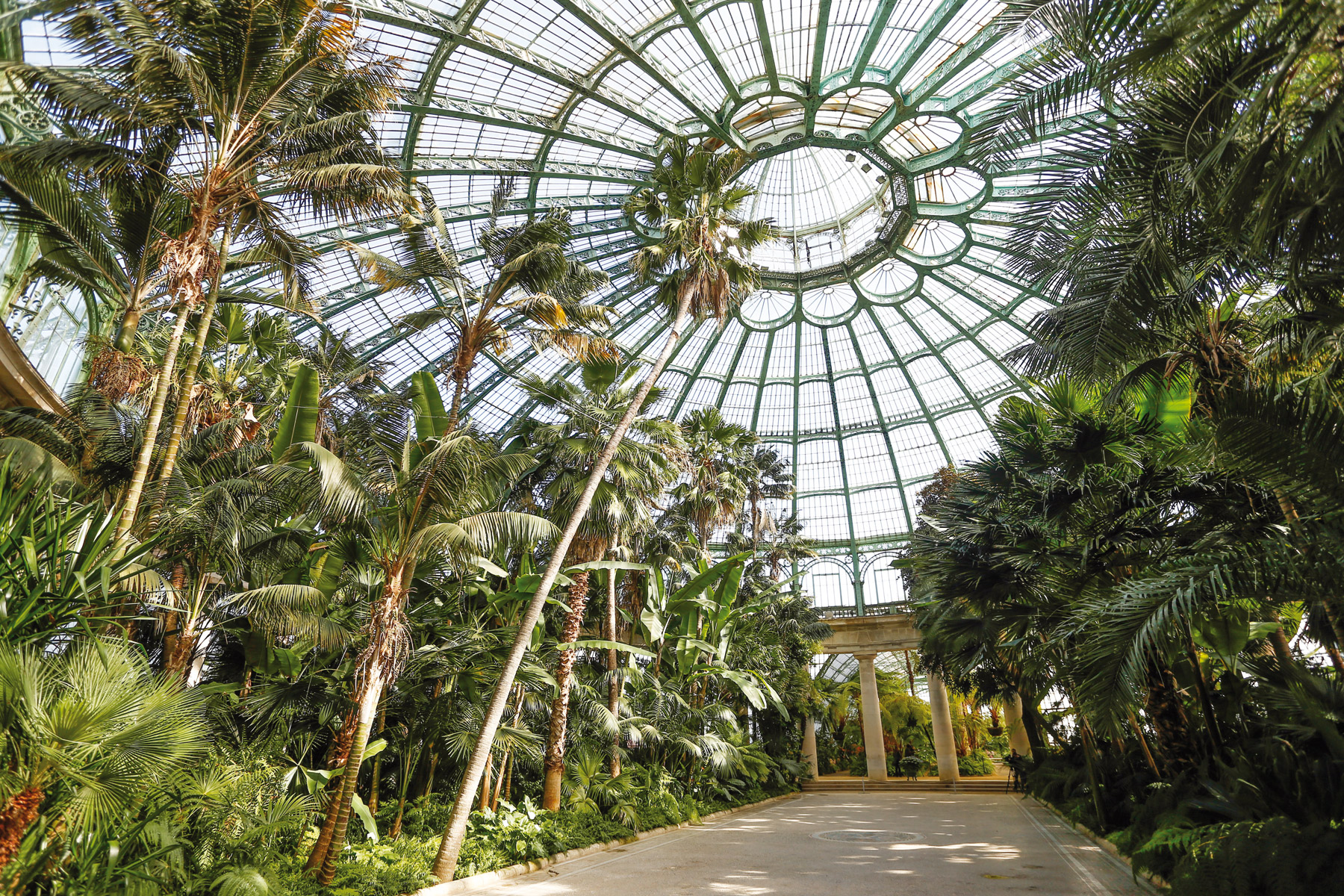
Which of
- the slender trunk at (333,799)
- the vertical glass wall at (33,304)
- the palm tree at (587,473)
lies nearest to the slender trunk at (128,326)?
the vertical glass wall at (33,304)

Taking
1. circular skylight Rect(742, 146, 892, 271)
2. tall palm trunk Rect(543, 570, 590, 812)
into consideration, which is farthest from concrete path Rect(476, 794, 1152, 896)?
circular skylight Rect(742, 146, 892, 271)

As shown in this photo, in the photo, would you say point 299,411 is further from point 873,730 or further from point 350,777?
point 873,730

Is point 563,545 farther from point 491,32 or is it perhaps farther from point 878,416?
point 878,416

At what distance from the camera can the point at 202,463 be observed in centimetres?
1263

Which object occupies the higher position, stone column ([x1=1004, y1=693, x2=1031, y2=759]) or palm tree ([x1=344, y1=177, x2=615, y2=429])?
palm tree ([x1=344, y1=177, x2=615, y2=429])

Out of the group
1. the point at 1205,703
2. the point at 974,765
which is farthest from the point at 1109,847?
the point at 974,765

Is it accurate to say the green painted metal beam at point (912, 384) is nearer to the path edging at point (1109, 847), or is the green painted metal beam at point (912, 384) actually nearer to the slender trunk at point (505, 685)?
the path edging at point (1109, 847)

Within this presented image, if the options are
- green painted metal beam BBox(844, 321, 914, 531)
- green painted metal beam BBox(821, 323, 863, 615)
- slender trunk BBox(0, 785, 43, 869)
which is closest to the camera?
slender trunk BBox(0, 785, 43, 869)

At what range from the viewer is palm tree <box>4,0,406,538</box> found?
324 inches

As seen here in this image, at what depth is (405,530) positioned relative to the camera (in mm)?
10312

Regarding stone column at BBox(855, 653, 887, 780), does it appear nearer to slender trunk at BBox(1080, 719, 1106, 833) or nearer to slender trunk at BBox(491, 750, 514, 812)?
slender trunk at BBox(1080, 719, 1106, 833)

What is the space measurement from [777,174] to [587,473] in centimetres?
1742

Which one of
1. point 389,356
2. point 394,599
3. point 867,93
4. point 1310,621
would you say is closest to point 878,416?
point 867,93

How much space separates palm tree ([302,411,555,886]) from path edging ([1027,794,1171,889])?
9497 millimetres
